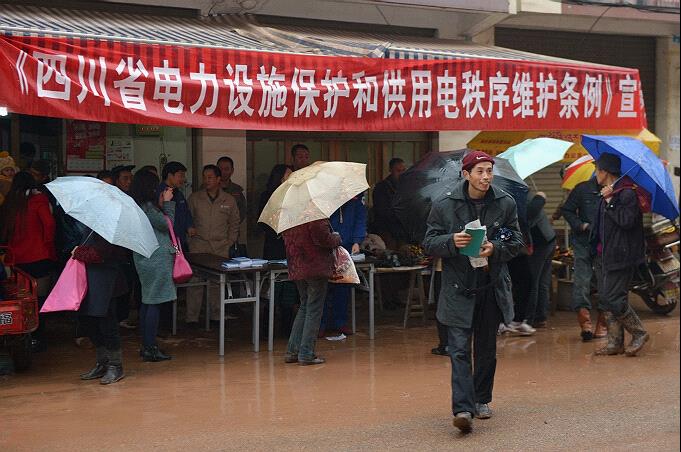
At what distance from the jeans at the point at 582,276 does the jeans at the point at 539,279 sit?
0.28 meters

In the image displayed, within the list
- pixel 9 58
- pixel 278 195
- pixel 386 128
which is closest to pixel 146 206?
pixel 278 195

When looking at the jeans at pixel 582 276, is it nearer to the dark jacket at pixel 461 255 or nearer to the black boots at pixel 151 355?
the dark jacket at pixel 461 255

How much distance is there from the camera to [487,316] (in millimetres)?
6711

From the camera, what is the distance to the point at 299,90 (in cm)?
898

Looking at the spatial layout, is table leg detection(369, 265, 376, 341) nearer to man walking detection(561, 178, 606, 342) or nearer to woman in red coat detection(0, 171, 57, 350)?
man walking detection(561, 178, 606, 342)

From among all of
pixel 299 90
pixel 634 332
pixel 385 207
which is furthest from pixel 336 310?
pixel 634 332

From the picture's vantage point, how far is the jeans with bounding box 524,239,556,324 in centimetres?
1037

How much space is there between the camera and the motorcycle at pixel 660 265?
11.2 m

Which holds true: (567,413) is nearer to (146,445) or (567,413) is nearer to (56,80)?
(146,445)

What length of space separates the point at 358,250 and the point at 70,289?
3039 mm

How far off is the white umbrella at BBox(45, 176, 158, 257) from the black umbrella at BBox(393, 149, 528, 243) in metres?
2.52

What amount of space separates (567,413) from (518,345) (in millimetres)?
2782

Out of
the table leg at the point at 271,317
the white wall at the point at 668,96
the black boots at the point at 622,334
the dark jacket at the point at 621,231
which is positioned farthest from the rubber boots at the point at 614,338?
the white wall at the point at 668,96

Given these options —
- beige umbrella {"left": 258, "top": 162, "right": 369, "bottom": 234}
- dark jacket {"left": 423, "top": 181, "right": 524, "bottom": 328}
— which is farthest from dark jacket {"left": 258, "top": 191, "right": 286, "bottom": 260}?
dark jacket {"left": 423, "top": 181, "right": 524, "bottom": 328}
